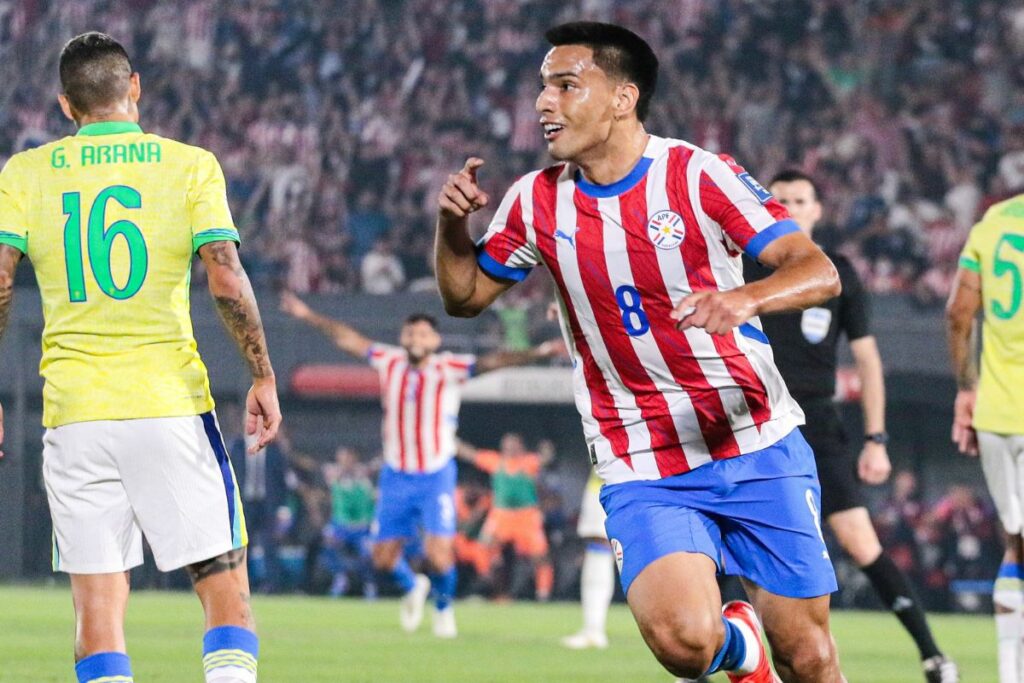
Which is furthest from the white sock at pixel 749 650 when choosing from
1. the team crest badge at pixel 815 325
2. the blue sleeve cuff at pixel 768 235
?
the team crest badge at pixel 815 325

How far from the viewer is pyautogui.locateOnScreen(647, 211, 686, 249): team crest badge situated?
4.84 meters

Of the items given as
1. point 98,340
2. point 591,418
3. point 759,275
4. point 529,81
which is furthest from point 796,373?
point 529,81

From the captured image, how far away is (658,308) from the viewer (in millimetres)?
4895

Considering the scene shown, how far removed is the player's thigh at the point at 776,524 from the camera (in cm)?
496

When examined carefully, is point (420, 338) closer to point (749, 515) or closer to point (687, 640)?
point (749, 515)

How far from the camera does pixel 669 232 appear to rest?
484 centimetres

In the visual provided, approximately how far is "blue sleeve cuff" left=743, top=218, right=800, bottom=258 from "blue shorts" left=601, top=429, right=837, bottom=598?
2.10 ft

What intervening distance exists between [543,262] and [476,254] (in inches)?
8.1

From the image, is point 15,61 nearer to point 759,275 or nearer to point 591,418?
point 759,275

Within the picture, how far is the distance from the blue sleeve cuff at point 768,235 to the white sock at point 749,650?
112cm

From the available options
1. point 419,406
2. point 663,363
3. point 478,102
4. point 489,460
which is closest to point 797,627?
point 663,363

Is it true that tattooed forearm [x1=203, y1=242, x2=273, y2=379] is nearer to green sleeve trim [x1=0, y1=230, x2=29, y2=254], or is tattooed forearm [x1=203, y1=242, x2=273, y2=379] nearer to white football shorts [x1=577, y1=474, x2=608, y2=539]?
green sleeve trim [x1=0, y1=230, x2=29, y2=254]

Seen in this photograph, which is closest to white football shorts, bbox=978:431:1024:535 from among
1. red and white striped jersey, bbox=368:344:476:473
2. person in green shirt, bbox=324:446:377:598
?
red and white striped jersey, bbox=368:344:476:473

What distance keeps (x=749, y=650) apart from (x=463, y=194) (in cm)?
155
